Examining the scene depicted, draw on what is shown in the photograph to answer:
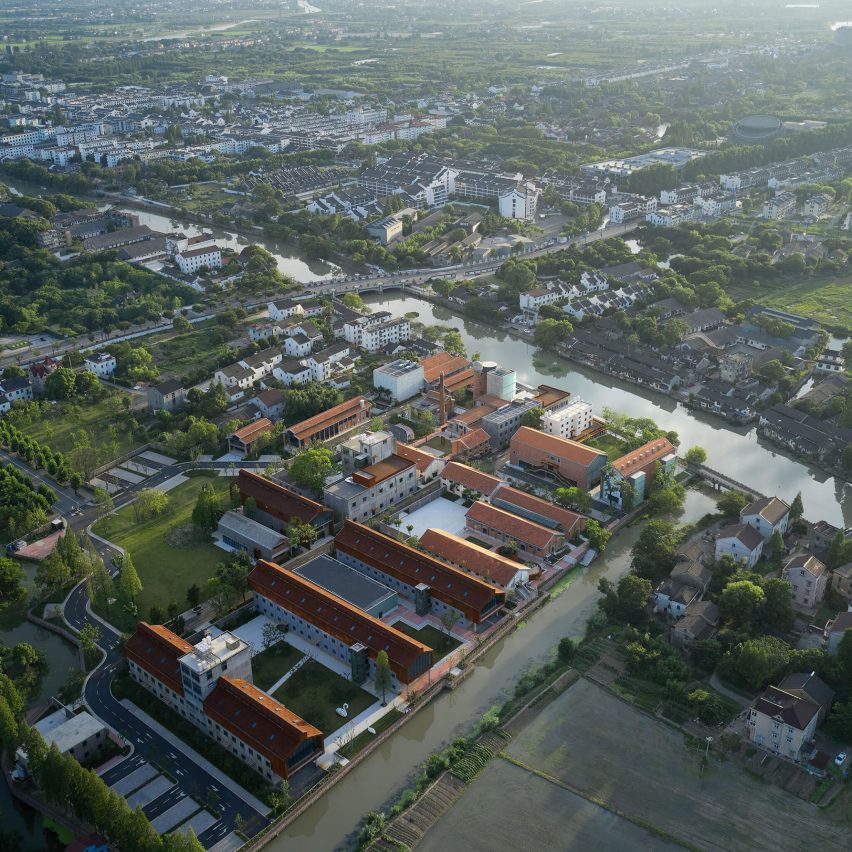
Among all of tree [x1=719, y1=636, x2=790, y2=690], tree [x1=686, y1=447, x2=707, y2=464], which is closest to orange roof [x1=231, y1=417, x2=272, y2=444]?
tree [x1=686, y1=447, x2=707, y2=464]

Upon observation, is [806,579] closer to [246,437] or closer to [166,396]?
[246,437]

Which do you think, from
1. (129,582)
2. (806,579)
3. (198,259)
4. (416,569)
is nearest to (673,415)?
(806,579)

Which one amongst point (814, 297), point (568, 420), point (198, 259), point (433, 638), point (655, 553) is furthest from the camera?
point (198, 259)

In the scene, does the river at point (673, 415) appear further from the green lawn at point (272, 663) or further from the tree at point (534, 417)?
the green lawn at point (272, 663)

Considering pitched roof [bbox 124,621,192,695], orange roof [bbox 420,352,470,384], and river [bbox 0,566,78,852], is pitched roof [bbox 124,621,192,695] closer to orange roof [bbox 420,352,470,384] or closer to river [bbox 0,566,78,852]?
river [bbox 0,566,78,852]

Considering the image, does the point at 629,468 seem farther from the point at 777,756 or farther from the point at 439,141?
the point at 439,141

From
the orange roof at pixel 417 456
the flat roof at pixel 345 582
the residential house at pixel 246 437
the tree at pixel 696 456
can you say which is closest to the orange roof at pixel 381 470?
the orange roof at pixel 417 456

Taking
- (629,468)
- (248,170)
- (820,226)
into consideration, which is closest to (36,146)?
(248,170)
